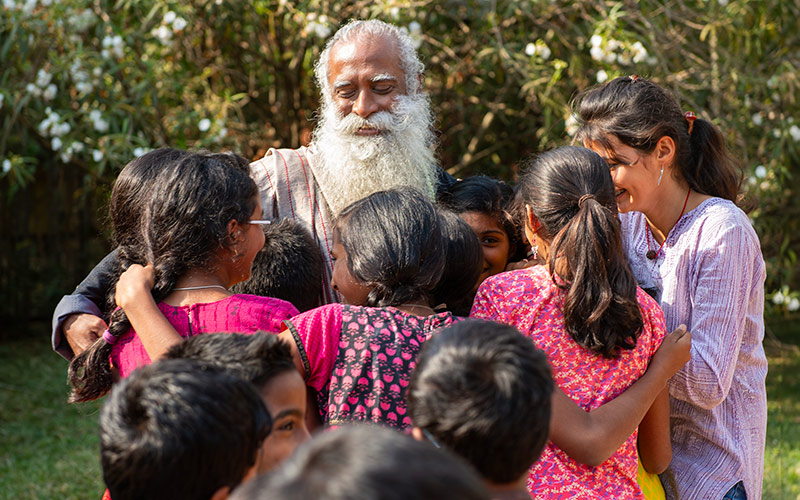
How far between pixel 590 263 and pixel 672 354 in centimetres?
38

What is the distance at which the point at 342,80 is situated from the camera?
337 centimetres

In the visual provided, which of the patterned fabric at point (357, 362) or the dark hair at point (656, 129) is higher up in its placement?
the dark hair at point (656, 129)

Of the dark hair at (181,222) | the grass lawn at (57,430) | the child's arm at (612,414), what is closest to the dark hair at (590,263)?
the child's arm at (612,414)

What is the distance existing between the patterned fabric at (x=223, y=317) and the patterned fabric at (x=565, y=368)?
53 cm

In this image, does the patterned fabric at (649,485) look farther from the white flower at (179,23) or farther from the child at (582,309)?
the white flower at (179,23)

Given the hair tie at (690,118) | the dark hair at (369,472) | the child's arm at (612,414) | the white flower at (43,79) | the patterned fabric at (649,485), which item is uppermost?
the dark hair at (369,472)

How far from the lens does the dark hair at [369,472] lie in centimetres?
91

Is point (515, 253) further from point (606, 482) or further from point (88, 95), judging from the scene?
point (88, 95)

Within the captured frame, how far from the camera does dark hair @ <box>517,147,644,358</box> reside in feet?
6.84

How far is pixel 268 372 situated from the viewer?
5.78 feet

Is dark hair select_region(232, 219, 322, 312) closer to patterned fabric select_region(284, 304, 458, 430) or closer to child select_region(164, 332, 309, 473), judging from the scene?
patterned fabric select_region(284, 304, 458, 430)

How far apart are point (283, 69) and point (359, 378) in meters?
4.86

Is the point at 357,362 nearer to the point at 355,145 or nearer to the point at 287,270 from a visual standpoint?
the point at 287,270

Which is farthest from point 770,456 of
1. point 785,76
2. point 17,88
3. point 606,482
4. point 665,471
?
point 17,88
